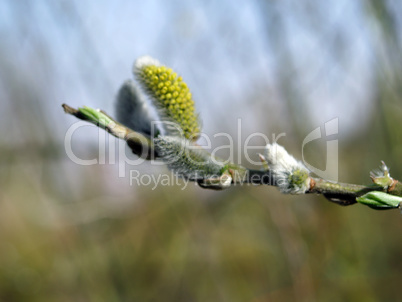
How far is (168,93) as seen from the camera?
102cm

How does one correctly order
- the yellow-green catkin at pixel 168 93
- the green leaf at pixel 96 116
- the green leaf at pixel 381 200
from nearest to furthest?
the green leaf at pixel 381 200 → the green leaf at pixel 96 116 → the yellow-green catkin at pixel 168 93

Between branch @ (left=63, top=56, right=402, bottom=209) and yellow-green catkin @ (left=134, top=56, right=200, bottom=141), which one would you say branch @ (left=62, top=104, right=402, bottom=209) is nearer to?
branch @ (left=63, top=56, right=402, bottom=209)

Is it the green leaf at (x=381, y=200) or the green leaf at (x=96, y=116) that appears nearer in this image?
the green leaf at (x=381, y=200)

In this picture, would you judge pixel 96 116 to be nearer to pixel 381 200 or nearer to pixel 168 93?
pixel 168 93

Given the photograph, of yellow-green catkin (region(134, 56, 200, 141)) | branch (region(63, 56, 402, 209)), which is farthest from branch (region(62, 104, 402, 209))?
yellow-green catkin (region(134, 56, 200, 141))

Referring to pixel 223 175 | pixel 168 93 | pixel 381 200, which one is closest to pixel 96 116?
pixel 168 93

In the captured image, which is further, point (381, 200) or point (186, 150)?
point (186, 150)

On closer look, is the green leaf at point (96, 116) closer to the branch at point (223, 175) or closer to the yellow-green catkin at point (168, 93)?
the branch at point (223, 175)

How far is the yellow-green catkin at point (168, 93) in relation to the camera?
1019mm

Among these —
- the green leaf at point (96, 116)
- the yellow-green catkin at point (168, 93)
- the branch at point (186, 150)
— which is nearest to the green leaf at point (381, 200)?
the branch at point (186, 150)

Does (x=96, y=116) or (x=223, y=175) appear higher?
(x=96, y=116)

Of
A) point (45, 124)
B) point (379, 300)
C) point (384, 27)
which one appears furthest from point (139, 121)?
point (379, 300)

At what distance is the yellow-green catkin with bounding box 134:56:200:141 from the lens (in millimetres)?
1019

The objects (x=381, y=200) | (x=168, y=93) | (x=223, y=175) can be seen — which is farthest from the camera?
(x=168, y=93)
